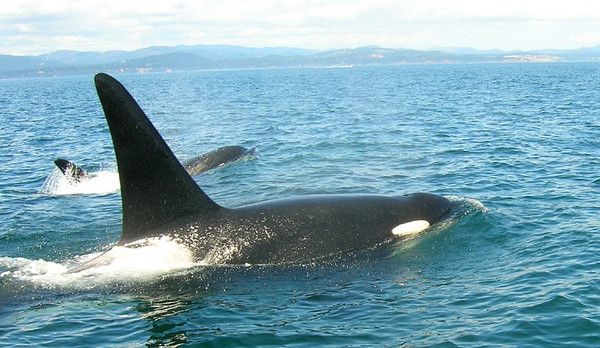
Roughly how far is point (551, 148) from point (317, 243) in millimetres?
16931

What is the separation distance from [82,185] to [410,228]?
12302mm

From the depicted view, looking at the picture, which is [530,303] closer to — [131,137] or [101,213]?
[131,137]

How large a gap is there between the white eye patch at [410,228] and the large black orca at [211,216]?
0.07 feet

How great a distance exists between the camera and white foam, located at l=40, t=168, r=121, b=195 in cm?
2023

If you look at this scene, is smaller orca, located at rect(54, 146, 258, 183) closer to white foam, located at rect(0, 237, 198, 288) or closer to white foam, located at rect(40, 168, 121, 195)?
white foam, located at rect(40, 168, 121, 195)

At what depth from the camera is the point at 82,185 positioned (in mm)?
20781

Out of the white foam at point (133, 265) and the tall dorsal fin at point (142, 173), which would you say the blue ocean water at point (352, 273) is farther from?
the tall dorsal fin at point (142, 173)

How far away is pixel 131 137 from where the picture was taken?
973 centimetres

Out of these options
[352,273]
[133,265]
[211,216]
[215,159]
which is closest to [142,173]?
[211,216]

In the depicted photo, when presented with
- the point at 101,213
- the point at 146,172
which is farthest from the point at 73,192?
the point at 146,172

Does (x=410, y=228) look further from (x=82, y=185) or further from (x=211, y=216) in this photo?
(x=82, y=185)

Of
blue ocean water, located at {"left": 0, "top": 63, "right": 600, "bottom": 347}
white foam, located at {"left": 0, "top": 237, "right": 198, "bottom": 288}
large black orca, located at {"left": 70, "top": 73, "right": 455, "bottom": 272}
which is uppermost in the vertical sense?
large black orca, located at {"left": 70, "top": 73, "right": 455, "bottom": 272}

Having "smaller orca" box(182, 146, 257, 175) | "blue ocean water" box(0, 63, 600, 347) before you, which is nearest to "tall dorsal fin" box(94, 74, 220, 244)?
"blue ocean water" box(0, 63, 600, 347)

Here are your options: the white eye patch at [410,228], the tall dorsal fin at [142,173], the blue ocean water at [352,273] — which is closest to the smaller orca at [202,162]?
the blue ocean water at [352,273]
